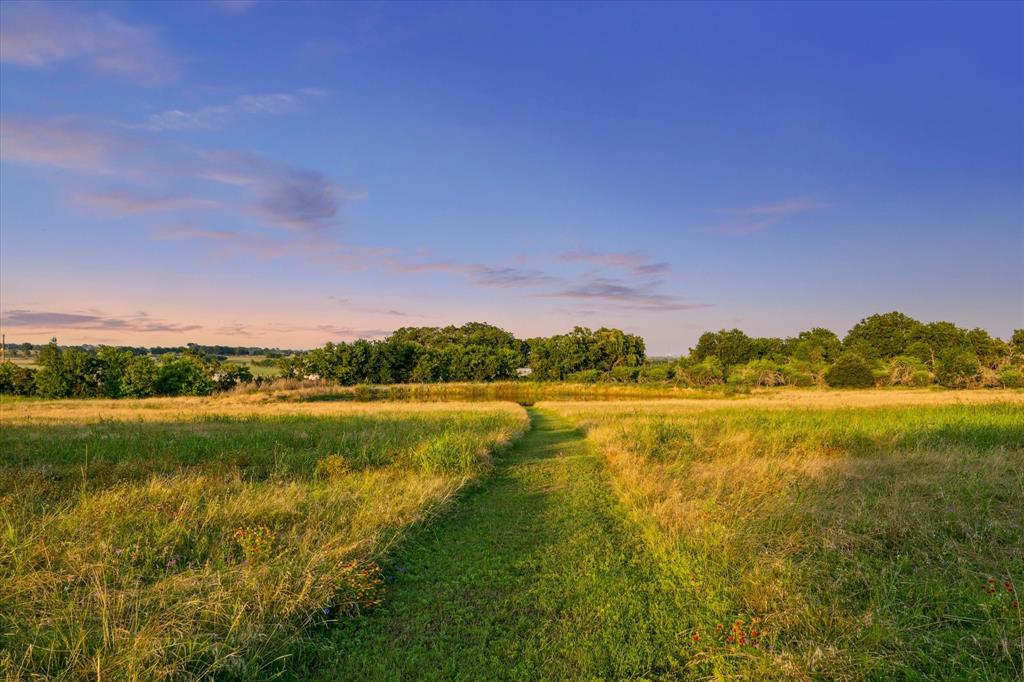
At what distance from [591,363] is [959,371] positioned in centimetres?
4960

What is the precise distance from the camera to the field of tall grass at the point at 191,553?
386 cm

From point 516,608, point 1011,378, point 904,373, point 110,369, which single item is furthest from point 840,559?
point 110,369

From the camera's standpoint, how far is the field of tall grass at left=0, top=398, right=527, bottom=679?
386cm

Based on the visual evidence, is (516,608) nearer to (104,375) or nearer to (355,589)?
(355,589)

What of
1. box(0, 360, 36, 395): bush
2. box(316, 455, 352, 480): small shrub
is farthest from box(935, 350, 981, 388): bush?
box(0, 360, 36, 395): bush

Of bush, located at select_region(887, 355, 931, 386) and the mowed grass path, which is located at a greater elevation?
bush, located at select_region(887, 355, 931, 386)

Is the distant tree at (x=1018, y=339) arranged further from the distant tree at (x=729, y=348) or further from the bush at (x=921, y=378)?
the distant tree at (x=729, y=348)

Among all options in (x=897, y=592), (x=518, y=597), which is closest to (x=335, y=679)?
(x=518, y=597)

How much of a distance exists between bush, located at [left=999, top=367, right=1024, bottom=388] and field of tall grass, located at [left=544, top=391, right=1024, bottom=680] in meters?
62.3

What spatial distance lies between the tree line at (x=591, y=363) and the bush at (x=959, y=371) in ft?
0.42

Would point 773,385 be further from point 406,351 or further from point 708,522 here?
point 708,522

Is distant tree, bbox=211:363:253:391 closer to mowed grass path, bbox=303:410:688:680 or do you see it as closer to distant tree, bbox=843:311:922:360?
mowed grass path, bbox=303:410:688:680

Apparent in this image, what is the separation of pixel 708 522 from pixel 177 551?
760 cm

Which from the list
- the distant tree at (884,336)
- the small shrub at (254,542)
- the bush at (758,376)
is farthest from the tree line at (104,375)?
the distant tree at (884,336)
